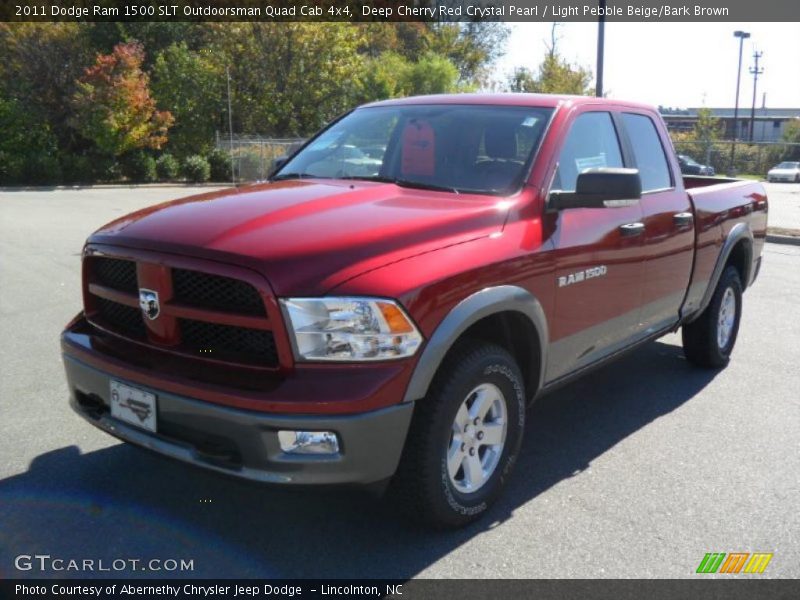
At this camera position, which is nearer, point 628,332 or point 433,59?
point 628,332

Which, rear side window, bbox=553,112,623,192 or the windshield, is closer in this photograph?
the windshield

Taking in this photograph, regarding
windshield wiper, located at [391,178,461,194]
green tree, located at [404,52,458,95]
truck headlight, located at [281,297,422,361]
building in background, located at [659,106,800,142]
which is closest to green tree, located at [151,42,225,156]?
green tree, located at [404,52,458,95]

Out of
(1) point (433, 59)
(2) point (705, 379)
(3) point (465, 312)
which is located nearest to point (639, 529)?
(3) point (465, 312)

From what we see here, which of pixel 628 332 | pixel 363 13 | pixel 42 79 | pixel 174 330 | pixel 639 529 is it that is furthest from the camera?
pixel 363 13

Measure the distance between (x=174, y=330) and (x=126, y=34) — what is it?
108ft

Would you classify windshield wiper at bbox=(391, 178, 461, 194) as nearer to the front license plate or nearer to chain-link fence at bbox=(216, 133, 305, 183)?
the front license plate

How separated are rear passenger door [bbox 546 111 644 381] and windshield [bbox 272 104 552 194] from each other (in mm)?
239

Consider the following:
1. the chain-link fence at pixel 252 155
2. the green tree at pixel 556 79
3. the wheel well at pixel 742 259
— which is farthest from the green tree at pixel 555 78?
the wheel well at pixel 742 259

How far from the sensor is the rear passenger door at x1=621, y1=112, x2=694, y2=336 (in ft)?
15.0

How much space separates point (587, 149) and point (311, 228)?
1884 millimetres

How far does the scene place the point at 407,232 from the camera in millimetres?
3133

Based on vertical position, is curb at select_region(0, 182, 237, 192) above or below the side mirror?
below

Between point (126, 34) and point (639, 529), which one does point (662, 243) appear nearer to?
point (639, 529)

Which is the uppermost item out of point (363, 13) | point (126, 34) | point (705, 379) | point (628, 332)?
point (363, 13)
